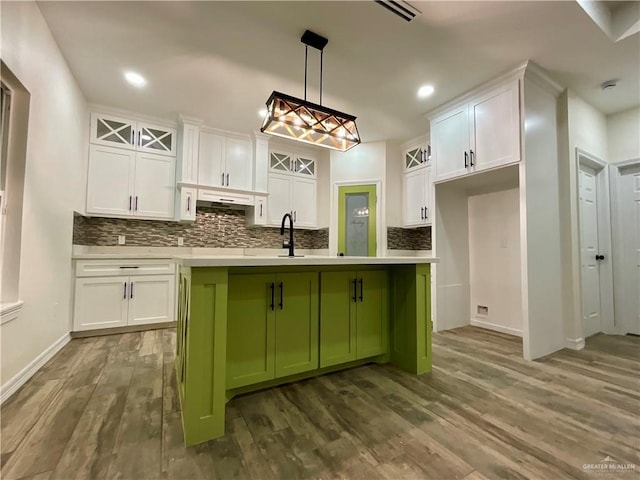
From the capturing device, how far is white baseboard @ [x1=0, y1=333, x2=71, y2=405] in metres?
1.86

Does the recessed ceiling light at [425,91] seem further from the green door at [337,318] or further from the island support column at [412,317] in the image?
the green door at [337,318]

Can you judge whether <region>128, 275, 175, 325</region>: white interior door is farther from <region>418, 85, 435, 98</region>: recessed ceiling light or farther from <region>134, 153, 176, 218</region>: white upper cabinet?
<region>418, 85, 435, 98</region>: recessed ceiling light

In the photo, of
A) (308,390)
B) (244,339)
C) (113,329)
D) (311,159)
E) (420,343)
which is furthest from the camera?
(311,159)

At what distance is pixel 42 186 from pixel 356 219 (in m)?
3.71

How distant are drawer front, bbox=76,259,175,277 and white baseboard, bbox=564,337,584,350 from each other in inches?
183

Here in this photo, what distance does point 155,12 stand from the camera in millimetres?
2148

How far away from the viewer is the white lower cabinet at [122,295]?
3.22m

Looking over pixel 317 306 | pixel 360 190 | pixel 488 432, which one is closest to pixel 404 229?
pixel 360 190

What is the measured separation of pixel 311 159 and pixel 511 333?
3904mm

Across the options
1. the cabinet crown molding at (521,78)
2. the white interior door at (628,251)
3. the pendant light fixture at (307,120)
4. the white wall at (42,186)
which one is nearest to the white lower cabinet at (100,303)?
the white wall at (42,186)

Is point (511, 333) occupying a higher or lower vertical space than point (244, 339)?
lower

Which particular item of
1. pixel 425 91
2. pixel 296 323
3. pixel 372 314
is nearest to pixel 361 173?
pixel 425 91

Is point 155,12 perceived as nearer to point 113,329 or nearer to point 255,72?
point 255,72

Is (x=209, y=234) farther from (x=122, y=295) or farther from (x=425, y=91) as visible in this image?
(x=425, y=91)
